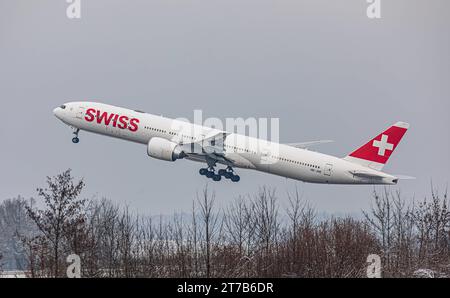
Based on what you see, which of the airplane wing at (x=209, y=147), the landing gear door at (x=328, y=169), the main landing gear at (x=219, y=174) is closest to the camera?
the landing gear door at (x=328, y=169)

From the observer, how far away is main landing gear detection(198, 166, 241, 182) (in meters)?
88.9

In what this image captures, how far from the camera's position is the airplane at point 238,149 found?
271 feet

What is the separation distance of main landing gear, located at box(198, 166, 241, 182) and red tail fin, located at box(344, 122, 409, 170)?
12.7 metres

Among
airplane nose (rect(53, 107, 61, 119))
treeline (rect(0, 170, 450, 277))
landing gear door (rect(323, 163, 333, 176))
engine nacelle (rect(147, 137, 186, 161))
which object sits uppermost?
airplane nose (rect(53, 107, 61, 119))

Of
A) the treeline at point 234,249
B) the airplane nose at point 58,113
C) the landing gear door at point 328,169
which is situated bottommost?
the treeline at point 234,249

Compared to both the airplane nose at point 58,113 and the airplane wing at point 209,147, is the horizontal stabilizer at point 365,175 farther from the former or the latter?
the airplane nose at point 58,113

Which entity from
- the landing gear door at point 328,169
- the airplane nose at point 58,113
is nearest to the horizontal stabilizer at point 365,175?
the landing gear door at point 328,169

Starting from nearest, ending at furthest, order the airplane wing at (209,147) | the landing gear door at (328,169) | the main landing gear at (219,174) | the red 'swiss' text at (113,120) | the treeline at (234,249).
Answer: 1. the treeline at (234,249)
2. the landing gear door at (328,169)
3. the airplane wing at (209,147)
4. the red 'swiss' text at (113,120)
5. the main landing gear at (219,174)

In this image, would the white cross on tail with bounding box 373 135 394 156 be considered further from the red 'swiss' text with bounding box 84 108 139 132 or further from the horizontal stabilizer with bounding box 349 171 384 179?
the red 'swiss' text with bounding box 84 108 139 132

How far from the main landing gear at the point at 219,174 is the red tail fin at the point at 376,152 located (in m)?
12.7

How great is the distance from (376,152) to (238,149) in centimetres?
1386

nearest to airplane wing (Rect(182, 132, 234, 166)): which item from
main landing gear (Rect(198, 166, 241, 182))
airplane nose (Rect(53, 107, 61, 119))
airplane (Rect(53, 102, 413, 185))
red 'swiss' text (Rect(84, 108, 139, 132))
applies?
airplane (Rect(53, 102, 413, 185))

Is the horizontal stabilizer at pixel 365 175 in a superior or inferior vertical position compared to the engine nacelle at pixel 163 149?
inferior

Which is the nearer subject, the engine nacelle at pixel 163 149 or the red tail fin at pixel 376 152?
the red tail fin at pixel 376 152
